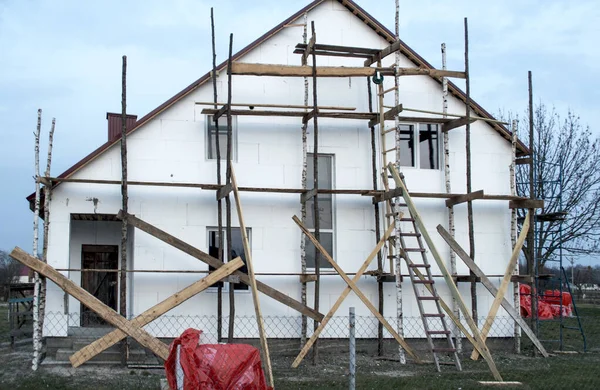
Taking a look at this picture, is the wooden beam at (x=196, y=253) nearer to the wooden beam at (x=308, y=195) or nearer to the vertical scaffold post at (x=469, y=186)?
the wooden beam at (x=308, y=195)

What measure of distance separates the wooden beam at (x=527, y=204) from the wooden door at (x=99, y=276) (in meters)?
9.16

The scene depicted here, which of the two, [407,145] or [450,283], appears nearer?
[450,283]

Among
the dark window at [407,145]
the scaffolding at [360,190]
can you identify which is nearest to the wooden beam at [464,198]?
the scaffolding at [360,190]

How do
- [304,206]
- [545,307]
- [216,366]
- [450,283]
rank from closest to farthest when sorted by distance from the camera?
1. [216,366]
2. [450,283]
3. [304,206]
4. [545,307]

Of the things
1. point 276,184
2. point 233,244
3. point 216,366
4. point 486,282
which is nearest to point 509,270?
point 486,282

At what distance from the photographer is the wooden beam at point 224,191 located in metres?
14.0

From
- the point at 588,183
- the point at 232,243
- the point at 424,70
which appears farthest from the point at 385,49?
the point at 588,183

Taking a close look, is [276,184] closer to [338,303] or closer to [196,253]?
[196,253]

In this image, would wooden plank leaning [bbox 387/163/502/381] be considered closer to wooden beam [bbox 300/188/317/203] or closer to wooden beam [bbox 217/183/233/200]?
wooden beam [bbox 300/188/317/203]

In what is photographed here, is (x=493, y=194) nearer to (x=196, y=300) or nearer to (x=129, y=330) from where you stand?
(x=196, y=300)

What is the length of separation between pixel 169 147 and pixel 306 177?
9.42 ft

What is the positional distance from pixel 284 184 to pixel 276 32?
330cm

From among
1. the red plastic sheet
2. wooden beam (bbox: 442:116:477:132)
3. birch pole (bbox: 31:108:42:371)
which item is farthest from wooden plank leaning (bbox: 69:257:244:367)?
wooden beam (bbox: 442:116:477:132)

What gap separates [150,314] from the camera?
1188 cm
